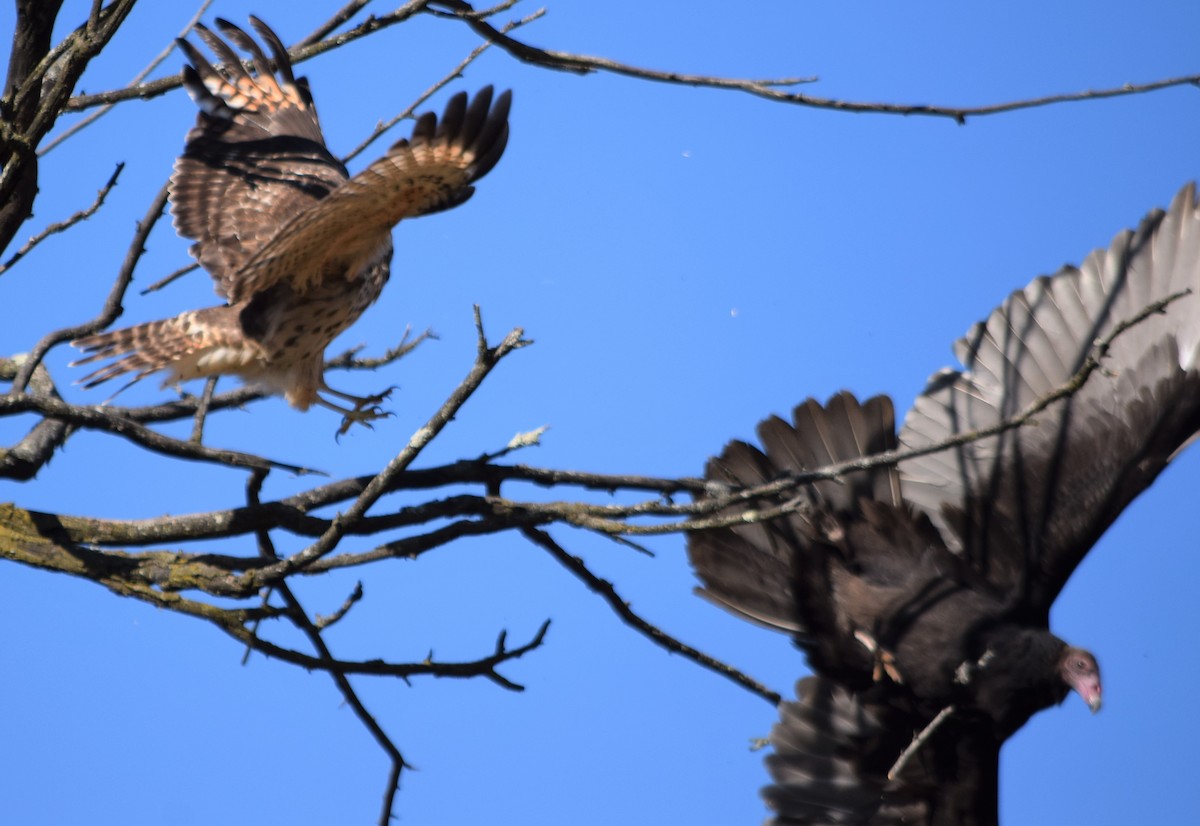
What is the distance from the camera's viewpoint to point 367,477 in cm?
314

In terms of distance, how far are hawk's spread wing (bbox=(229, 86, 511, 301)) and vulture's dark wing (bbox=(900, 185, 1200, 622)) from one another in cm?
200

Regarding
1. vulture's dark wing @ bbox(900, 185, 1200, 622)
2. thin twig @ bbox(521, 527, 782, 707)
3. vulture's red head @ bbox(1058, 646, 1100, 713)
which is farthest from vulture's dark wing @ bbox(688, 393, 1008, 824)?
thin twig @ bbox(521, 527, 782, 707)

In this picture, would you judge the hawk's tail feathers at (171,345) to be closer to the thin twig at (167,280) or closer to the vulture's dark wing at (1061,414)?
the thin twig at (167,280)

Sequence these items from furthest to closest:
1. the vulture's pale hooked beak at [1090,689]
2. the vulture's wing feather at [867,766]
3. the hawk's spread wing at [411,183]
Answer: the vulture's wing feather at [867,766]
the vulture's pale hooked beak at [1090,689]
the hawk's spread wing at [411,183]

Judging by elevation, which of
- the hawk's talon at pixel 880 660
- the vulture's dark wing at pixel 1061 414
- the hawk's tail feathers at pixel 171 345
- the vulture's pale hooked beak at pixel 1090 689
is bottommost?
the vulture's pale hooked beak at pixel 1090 689

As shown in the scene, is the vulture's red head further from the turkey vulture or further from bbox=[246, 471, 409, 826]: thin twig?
bbox=[246, 471, 409, 826]: thin twig

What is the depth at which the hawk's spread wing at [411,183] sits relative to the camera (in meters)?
3.20

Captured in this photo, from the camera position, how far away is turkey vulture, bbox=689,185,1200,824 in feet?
14.5

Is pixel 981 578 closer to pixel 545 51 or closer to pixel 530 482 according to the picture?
pixel 530 482

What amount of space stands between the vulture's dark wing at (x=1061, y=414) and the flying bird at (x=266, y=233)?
2057 millimetres

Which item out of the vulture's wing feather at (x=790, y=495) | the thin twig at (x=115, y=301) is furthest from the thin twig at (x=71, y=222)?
the vulture's wing feather at (x=790, y=495)

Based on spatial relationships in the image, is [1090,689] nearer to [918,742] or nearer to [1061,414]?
[1061,414]

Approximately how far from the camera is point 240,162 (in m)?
4.51

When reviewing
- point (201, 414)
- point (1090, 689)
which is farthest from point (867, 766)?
point (201, 414)
